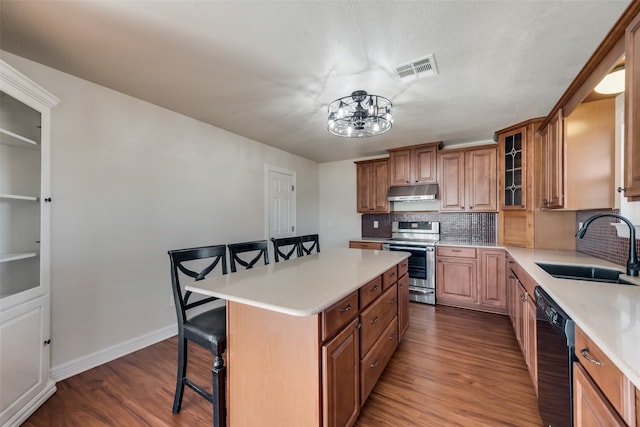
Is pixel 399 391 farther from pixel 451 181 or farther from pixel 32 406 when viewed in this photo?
pixel 451 181

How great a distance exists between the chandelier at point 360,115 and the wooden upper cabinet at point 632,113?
1.29 meters

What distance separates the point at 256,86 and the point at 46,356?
8.55 ft

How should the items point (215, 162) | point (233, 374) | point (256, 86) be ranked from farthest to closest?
point (215, 162) < point (256, 86) < point (233, 374)

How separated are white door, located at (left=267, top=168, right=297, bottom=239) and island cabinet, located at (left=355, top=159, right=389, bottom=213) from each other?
124cm

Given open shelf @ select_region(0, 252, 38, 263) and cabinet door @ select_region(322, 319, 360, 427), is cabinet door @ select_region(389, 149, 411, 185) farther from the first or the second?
open shelf @ select_region(0, 252, 38, 263)

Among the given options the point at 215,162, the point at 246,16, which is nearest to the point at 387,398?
the point at 246,16

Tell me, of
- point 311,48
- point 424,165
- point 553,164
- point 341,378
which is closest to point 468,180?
point 424,165

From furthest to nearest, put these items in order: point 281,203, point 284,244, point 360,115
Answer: point 281,203 < point 284,244 < point 360,115

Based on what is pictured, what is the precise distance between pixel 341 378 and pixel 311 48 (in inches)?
79.9

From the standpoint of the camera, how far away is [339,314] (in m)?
1.35

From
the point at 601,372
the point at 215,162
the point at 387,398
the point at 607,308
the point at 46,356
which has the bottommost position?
the point at 387,398

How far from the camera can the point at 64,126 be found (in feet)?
6.77

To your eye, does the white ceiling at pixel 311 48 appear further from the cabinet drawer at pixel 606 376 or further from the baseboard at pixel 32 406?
the baseboard at pixel 32 406

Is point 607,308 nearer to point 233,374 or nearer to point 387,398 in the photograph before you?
point 387,398
